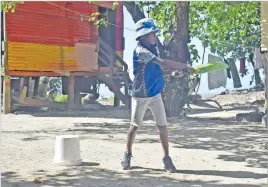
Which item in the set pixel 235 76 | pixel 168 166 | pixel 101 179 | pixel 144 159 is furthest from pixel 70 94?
pixel 235 76

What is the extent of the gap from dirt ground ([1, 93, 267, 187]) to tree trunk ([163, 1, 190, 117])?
3.40m

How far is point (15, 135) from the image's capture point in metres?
9.59

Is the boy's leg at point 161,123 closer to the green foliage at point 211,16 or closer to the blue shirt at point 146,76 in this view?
the blue shirt at point 146,76

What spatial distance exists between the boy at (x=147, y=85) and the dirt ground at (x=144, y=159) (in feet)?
1.29

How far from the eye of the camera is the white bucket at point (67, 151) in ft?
19.4

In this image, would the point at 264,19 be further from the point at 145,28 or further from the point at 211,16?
the point at 211,16

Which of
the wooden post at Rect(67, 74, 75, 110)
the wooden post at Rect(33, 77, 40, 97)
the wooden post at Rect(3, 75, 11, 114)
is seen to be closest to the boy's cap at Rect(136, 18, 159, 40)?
the wooden post at Rect(3, 75, 11, 114)

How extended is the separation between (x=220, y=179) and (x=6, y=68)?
13192 millimetres

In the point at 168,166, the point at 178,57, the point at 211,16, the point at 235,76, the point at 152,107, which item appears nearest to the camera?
the point at 168,166

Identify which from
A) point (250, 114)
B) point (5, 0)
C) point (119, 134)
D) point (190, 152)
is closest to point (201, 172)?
point (190, 152)

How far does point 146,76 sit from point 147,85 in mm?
113

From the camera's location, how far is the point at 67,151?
19.4ft

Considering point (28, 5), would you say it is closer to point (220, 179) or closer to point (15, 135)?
point (15, 135)

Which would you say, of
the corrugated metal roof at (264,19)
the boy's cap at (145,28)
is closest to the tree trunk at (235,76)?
the corrugated metal roof at (264,19)
